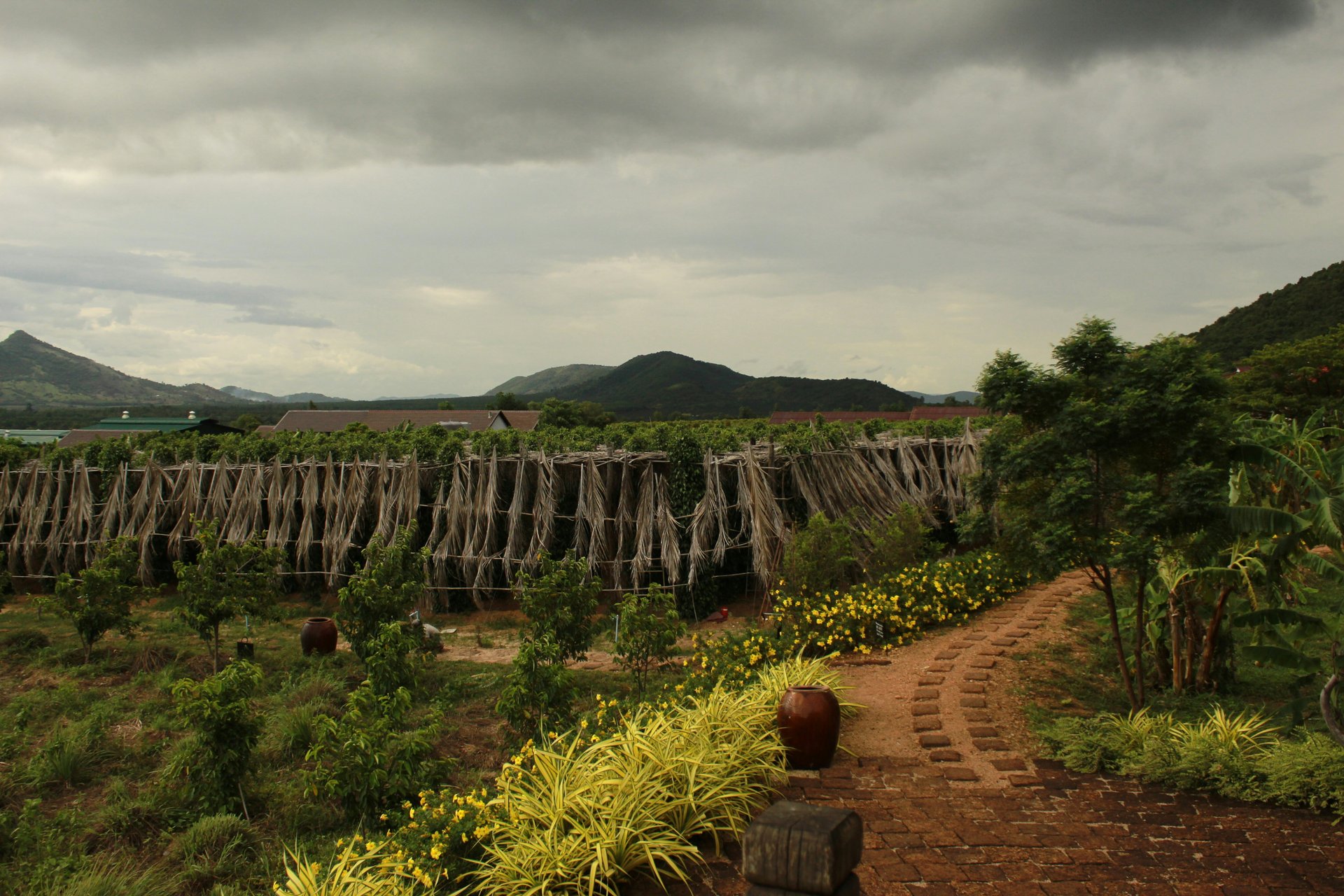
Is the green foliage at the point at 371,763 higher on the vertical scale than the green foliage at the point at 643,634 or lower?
lower

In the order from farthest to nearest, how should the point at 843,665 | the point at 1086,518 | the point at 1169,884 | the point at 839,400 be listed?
1. the point at 839,400
2. the point at 843,665
3. the point at 1086,518
4. the point at 1169,884

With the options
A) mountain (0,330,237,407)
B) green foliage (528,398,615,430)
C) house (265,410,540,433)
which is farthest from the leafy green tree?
mountain (0,330,237,407)

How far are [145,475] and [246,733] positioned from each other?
10875 mm

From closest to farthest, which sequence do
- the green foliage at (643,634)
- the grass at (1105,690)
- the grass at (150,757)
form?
the grass at (150,757)
the grass at (1105,690)
the green foliage at (643,634)

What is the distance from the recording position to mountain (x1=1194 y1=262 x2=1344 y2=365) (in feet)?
107

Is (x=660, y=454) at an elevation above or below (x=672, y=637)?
above

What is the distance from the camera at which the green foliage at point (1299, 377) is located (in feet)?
71.3

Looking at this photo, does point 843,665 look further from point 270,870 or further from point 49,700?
point 49,700

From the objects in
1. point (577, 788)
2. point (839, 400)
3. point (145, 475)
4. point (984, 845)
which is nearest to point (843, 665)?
Result: point (984, 845)

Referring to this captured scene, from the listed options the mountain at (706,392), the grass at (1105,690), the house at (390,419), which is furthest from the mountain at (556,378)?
the grass at (1105,690)

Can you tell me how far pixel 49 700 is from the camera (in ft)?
25.8

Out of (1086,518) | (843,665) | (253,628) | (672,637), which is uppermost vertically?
(1086,518)

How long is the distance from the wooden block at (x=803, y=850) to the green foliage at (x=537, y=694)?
137 inches

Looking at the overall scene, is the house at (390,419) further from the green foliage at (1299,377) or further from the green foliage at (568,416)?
the green foliage at (1299,377)
